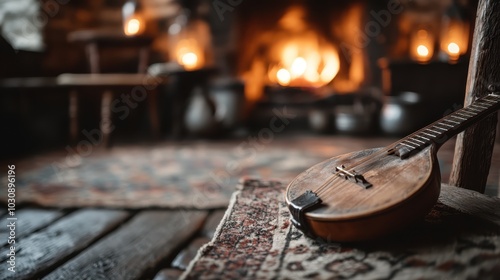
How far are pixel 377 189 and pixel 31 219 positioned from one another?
156cm

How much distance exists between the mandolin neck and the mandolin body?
2cm

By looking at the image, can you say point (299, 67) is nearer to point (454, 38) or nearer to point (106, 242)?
point (454, 38)

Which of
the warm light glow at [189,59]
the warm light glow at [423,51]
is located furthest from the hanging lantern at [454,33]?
the warm light glow at [189,59]

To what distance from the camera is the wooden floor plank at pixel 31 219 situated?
5.31 feet

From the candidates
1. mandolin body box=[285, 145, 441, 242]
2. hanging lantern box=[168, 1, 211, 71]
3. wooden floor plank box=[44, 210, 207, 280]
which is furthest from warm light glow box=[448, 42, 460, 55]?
mandolin body box=[285, 145, 441, 242]

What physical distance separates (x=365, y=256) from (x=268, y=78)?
3.86 meters

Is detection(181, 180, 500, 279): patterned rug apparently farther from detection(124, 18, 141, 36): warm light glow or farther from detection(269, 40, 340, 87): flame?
detection(269, 40, 340, 87): flame

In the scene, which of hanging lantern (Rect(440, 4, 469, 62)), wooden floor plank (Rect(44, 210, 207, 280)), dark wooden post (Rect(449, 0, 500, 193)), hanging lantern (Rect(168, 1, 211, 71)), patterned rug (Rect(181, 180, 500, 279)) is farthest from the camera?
hanging lantern (Rect(168, 1, 211, 71))

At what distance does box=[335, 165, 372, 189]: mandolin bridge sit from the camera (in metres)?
0.84

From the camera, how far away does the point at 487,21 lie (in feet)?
3.35

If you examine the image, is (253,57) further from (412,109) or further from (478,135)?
(478,135)

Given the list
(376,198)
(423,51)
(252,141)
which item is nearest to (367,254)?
(376,198)

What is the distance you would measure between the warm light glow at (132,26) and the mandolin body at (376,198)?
319cm

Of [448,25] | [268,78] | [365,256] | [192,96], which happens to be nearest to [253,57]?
[268,78]
